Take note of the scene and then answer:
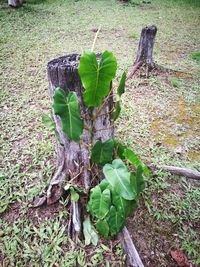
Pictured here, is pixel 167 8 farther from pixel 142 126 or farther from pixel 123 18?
pixel 142 126

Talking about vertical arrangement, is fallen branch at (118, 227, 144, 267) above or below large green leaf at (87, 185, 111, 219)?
below

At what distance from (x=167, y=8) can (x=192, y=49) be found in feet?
11.7

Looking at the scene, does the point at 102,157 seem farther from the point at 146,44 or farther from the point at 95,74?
the point at 146,44

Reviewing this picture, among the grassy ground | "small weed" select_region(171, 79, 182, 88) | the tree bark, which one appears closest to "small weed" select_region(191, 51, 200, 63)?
the grassy ground

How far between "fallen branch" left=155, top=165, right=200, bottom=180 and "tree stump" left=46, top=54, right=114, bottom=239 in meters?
0.59

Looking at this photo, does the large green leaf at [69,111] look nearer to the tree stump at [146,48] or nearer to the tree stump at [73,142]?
the tree stump at [73,142]

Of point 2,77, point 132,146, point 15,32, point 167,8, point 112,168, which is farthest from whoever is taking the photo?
point 167,8

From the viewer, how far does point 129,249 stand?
1.33 metres

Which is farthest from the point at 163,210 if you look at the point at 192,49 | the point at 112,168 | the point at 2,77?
the point at 192,49

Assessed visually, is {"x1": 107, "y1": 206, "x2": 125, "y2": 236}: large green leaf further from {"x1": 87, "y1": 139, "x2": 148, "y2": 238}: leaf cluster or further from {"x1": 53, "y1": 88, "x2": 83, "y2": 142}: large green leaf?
{"x1": 53, "y1": 88, "x2": 83, "y2": 142}: large green leaf

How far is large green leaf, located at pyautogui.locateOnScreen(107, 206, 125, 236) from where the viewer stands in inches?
50.6

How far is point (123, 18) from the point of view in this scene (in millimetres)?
5918

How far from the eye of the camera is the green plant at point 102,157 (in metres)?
1.11

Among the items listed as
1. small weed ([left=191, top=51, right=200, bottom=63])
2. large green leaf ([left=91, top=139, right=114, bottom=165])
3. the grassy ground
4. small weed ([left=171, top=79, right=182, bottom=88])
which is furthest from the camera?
small weed ([left=191, top=51, right=200, bottom=63])
